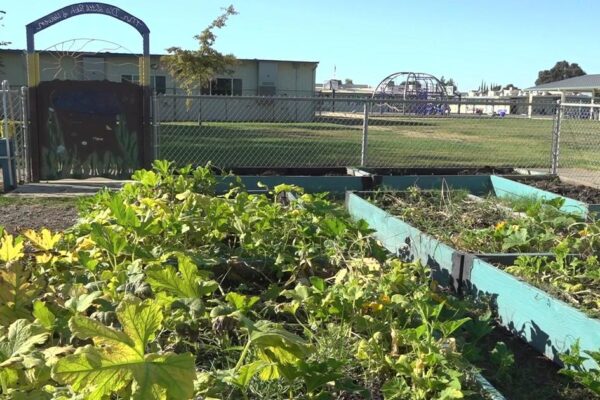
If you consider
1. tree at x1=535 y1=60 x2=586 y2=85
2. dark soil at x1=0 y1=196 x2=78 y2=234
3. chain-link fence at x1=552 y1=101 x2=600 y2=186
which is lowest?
dark soil at x1=0 y1=196 x2=78 y2=234

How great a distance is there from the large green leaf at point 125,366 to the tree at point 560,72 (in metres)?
118

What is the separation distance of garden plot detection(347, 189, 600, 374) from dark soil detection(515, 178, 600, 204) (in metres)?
2.21

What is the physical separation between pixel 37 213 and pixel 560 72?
11816 cm

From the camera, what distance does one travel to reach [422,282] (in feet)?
11.2

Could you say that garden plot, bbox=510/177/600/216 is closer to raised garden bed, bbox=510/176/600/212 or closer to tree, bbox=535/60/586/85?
raised garden bed, bbox=510/176/600/212

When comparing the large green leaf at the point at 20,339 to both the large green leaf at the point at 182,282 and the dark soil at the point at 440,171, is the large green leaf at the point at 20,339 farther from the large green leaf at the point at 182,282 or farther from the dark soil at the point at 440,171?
the dark soil at the point at 440,171

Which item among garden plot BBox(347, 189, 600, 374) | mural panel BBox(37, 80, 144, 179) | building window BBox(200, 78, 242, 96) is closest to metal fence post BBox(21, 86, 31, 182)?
mural panel BBox(37, 80, 144, 179)

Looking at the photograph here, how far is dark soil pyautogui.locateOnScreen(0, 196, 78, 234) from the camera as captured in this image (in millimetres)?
6562

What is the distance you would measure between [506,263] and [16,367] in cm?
362

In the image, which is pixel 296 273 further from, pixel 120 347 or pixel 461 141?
pixel 461 141

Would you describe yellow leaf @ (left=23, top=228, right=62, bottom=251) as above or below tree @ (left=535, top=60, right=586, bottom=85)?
below

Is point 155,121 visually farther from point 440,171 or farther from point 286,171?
point 440,171


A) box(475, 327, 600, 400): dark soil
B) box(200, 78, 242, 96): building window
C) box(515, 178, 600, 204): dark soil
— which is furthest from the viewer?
box(200, 78, 242, 96): building window

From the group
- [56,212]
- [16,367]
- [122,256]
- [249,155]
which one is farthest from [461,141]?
[16,367]
